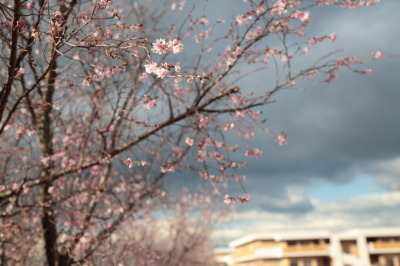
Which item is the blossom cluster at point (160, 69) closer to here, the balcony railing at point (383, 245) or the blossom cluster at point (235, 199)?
the blossom cluster at point (235, 199)

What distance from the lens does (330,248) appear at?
3066 centimetres

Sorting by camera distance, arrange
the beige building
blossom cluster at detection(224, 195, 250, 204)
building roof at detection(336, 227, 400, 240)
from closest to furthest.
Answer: blossom cluster at detection(224, 195, 250, 204)
the beige building
building roof at detection(336, 227, 400, 240)

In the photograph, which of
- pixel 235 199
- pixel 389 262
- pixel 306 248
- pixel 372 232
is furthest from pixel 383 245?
pixel 235 199

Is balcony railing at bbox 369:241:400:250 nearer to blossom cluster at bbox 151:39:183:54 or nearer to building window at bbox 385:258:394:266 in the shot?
building window at bbox 385:258:394:266

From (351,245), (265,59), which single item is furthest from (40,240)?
(351,245)

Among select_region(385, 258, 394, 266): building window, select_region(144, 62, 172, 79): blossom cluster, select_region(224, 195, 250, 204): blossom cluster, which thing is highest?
select_region(385, 258, 394, 266): building window

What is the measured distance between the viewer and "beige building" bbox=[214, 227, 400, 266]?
29.4 metres

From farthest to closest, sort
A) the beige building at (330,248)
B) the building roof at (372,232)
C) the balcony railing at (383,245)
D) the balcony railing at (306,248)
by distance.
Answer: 1. the balcony railing at (306,248)
2. the building roof at (372,232)
3. the balcony railing at (383,245)
4. the beige building at (330,248)

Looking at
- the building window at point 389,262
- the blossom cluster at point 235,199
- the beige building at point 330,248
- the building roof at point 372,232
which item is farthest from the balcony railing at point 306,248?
Answer: the blossom cluster at point 235,199

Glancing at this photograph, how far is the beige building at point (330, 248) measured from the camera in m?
29.4

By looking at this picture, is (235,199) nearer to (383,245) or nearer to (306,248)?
(306,248)

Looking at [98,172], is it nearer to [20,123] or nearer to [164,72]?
[20,123]

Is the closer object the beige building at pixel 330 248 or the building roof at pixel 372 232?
the beige building at pixel 330 248

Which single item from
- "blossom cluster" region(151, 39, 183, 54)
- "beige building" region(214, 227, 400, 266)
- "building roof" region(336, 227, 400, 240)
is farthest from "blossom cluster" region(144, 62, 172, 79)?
"building roof" region(336, 227, 400, 240)
